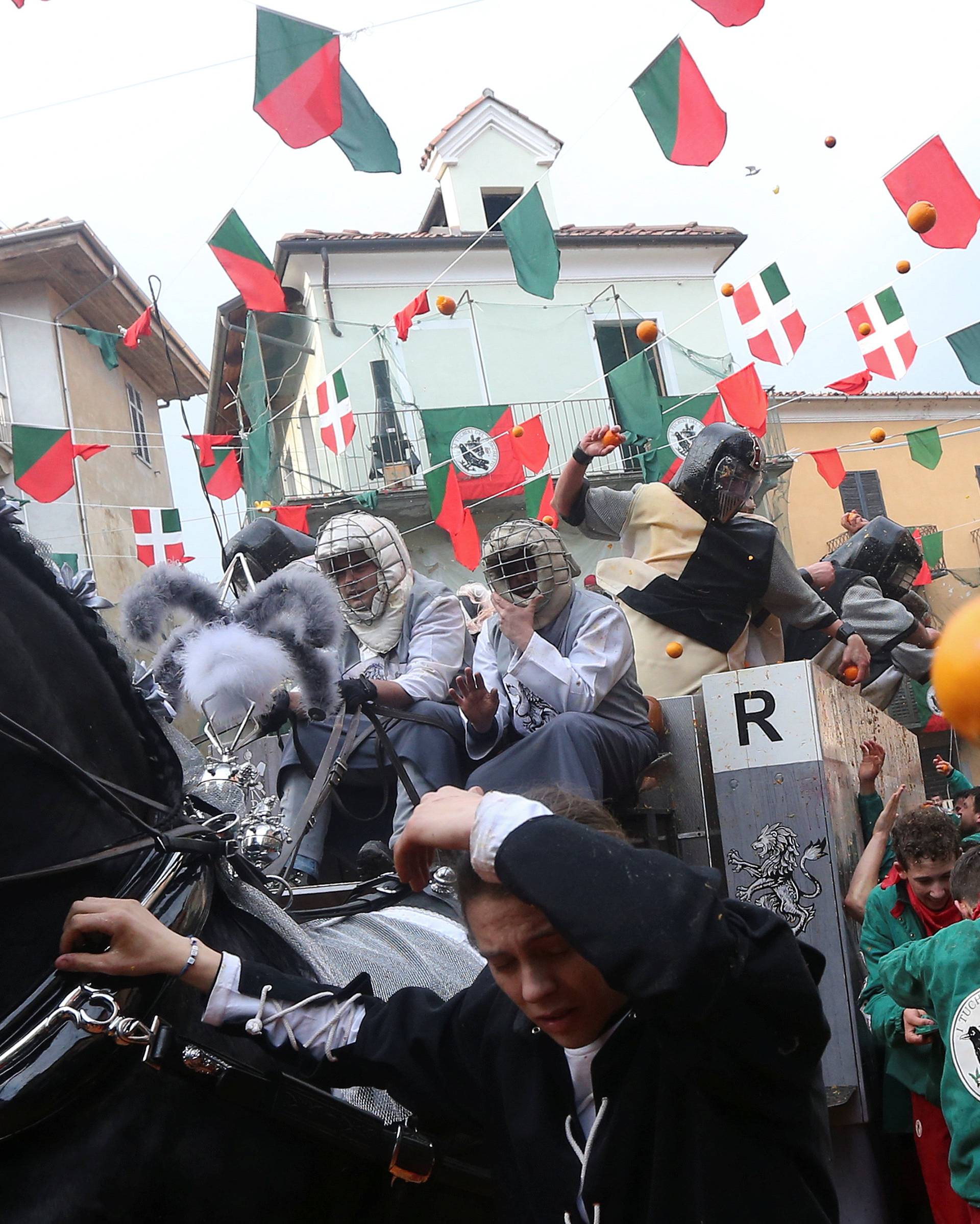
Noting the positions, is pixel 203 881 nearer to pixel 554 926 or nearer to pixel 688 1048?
pixel 554 926

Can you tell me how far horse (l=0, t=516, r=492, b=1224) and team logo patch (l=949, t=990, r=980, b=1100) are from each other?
1324mm

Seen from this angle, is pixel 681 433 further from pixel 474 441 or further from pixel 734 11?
pixel 734 11

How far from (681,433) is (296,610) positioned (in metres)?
12.2

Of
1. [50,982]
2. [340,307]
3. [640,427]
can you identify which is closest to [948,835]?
[50,982]

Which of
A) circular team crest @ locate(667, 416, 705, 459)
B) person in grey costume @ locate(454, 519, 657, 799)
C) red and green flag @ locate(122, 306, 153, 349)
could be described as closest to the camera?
person in grey costume @ locate(454, 519, 657, 799)

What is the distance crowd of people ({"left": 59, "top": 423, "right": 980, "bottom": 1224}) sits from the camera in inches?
61.2

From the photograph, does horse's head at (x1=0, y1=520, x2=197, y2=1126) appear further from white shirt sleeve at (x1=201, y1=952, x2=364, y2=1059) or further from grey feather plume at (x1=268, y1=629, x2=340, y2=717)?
grey feather plume at (x1=268, y1=629, x2=340, y2=717)

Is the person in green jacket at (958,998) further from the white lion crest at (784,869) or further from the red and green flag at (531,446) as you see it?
the red and green flag at (531,446)

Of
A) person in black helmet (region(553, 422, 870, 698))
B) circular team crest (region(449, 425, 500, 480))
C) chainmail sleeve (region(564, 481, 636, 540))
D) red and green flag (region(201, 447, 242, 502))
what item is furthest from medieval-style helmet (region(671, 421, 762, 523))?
circular team crest (region(449, 425, 500, 480))

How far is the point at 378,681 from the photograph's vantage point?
4.09 metres

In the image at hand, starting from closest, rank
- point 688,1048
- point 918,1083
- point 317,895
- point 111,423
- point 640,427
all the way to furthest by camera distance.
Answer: point 688,1048, point 317,895, point 918,1083, point 640,427, point 111,423

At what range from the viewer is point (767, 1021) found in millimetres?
1565

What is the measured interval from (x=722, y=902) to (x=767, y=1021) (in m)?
0.16

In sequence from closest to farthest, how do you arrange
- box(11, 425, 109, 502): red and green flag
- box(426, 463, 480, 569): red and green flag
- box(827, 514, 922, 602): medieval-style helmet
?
box(827, 514, 922, 602): medieval-style helmet → box(11, 425, 109, 502): red and green flag → box(426, 463, 480, 569): red and green flag
